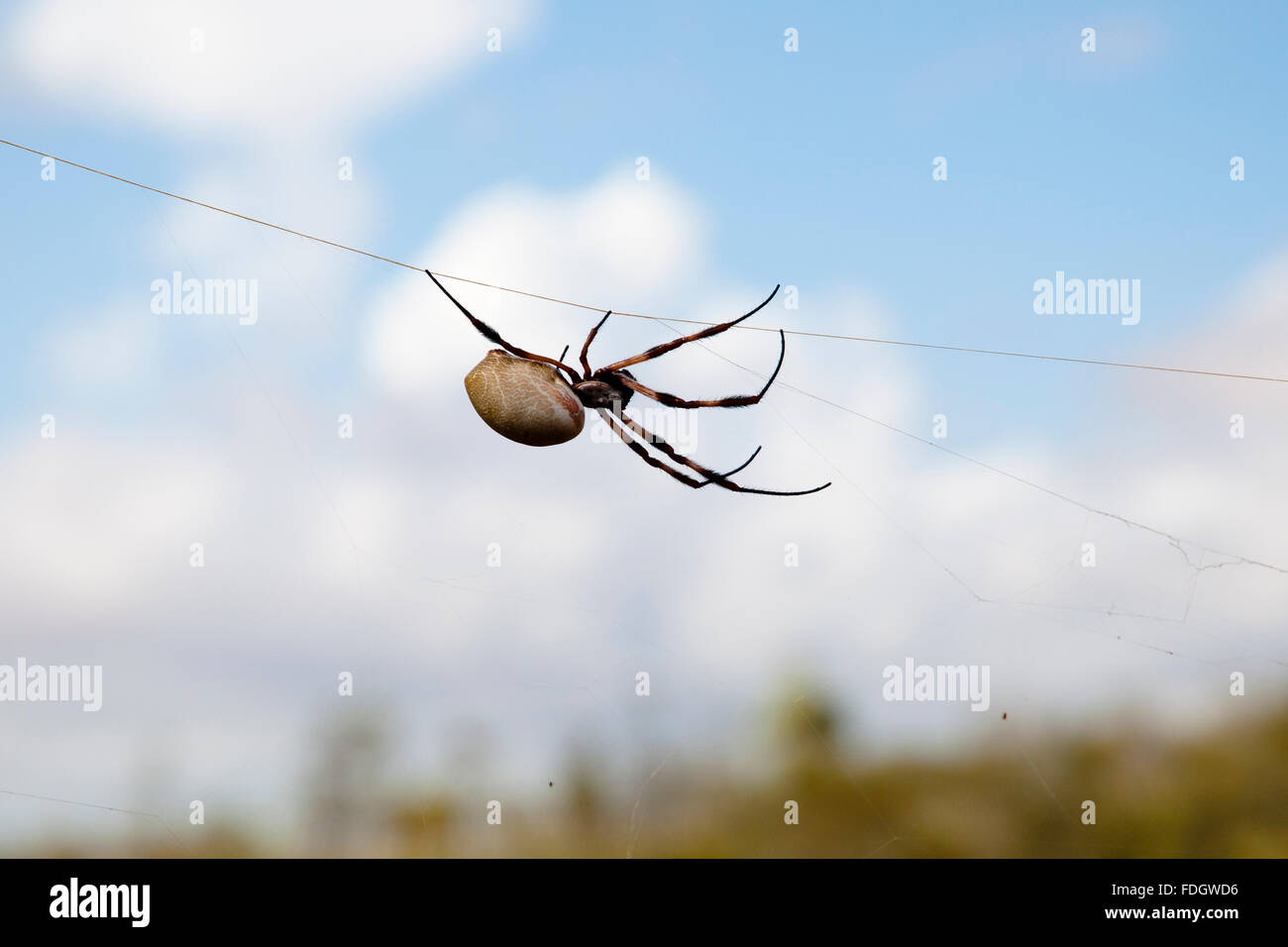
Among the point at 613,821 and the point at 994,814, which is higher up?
the point at 613,821
